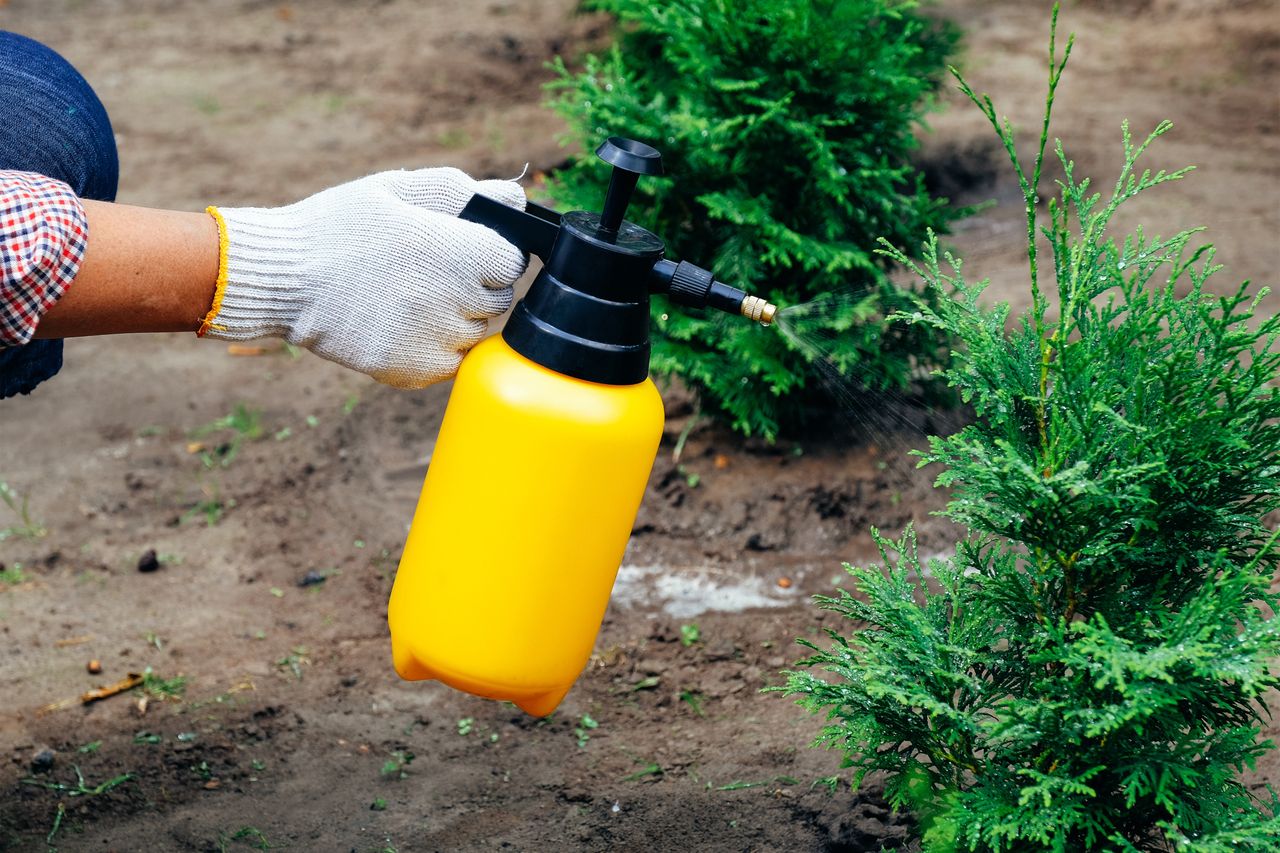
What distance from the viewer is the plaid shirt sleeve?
186 cm

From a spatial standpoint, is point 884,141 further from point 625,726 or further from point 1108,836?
point 1108,836

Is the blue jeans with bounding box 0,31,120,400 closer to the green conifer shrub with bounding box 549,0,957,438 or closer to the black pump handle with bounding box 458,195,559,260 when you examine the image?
the black pump handle with bounding box 458,195,559,260

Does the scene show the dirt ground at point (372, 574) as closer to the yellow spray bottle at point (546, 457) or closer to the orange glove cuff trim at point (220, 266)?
the yellow spray bottle at point (546, 457)

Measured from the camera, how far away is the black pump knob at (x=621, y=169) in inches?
76.0

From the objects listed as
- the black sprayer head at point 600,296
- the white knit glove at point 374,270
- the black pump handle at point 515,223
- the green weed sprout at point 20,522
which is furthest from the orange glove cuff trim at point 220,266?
the green weed sprout at point 20,522

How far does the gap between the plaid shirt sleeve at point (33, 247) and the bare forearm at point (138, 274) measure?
0.04 metres

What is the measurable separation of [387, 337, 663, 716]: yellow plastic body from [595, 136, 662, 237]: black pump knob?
29cm

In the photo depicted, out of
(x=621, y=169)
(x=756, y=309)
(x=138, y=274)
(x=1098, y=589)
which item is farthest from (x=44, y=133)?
(x=1098, y=589)

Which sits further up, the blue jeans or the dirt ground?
the blue jeans

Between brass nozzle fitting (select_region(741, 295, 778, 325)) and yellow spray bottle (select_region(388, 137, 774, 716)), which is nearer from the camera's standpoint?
yellow spray bottle (select_region(388, 137, 774, 716))

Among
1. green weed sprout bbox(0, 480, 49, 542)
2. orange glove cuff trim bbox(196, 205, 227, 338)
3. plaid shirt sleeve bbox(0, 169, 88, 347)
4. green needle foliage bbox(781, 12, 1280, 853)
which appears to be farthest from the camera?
green weed sprout bbox(0, 480, 49, 542)

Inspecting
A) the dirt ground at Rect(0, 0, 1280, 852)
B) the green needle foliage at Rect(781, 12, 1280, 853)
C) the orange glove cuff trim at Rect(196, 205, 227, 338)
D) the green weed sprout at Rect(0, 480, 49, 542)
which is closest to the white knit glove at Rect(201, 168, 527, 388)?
the orange glove cuff trim at Rect(196, 205, 227, 338)

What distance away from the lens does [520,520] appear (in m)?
1.99

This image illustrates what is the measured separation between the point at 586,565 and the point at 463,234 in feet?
2.15
